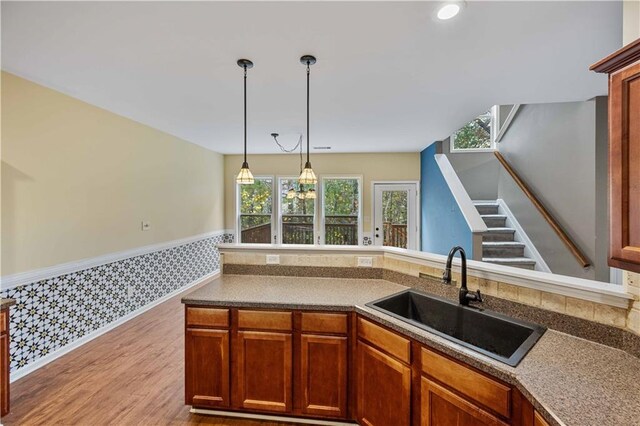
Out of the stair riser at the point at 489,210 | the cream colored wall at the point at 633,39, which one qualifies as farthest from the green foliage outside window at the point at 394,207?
the cream colored wall at the point at 633,39

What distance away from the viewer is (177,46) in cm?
199

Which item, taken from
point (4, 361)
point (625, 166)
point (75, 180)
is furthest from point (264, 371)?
point (75, 180)

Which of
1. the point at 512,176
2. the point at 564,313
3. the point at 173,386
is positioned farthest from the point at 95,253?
the point at 512,176

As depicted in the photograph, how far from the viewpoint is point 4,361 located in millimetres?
1908

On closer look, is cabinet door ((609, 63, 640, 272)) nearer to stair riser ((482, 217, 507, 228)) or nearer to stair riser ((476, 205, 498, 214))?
stair riser ((482, 217, 507, 228))

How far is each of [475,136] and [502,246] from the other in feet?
8.30

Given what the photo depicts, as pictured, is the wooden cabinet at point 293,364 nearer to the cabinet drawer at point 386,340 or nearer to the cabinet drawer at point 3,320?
the cabinet drawer at point 386,340

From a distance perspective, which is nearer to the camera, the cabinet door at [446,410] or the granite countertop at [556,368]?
the granite countertop at [556,368]

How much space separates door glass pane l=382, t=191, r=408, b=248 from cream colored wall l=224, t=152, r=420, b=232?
325mm

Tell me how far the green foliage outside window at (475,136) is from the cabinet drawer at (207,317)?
5.08 metres

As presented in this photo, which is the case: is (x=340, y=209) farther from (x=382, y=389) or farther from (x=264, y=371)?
(x=382, y=389)

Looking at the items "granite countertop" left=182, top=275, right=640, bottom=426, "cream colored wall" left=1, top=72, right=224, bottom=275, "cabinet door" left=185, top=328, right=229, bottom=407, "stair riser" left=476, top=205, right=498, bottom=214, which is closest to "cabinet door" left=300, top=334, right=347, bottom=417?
"granite countertop" left=182, top=275, right=640, bottom=426

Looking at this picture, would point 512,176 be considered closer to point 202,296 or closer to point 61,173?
point 202,296

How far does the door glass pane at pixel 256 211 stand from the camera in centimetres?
628
